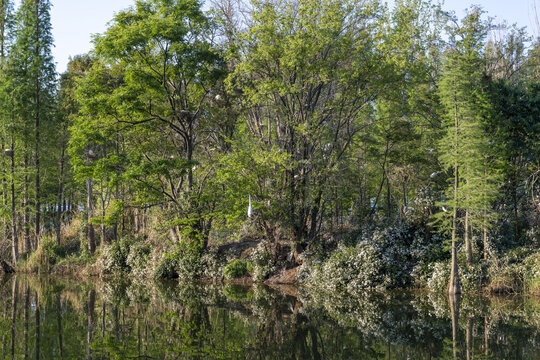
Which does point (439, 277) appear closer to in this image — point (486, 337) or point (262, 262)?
point (486, 337)

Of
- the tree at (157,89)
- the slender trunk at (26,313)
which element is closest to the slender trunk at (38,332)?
the slender trunk at (26,313)

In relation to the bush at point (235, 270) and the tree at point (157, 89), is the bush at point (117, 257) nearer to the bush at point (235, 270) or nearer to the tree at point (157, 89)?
the tree at point (157, 89)

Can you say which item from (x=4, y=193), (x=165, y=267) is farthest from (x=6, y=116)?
(x=165, y=267)

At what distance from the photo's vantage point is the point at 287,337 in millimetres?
10227

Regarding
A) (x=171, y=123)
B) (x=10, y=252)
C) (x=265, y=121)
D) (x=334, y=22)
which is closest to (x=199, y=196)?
(x=171, y=123)

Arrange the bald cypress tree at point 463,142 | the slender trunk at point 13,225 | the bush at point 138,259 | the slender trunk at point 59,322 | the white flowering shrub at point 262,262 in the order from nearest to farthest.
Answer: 1. the slender trunk at point 59,322
2. the bald cypress tree at point 463,142
3. the white flowering shrub at point 262,262
4. the bush at point 138,259
5. the slender trunk at point 13,225

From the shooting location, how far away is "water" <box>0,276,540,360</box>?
8930 mm

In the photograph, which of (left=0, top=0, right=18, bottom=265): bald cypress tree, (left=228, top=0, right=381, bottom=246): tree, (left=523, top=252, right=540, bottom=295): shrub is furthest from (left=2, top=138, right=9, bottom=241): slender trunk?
(left=523, top=252, right=540, bottom=295): shrub

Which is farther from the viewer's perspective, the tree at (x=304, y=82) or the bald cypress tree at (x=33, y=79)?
the bald cypress tree at (x=33, y=79)

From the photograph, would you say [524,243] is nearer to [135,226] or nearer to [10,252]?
[135,226]

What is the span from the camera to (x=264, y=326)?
11.3 meters

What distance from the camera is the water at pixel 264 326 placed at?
8.93m

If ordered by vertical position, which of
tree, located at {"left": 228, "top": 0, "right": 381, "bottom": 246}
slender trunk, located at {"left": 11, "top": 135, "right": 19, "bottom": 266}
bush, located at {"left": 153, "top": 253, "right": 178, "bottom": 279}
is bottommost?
bush, located at {"left": 153, "top": 253, "right": 178, "bottom": 279}

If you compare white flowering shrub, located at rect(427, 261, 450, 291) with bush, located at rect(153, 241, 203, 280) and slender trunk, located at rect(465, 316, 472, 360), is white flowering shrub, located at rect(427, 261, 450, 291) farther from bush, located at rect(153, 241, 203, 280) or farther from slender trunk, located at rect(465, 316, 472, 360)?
bush, located at rect(153, 241, 203, 280)
